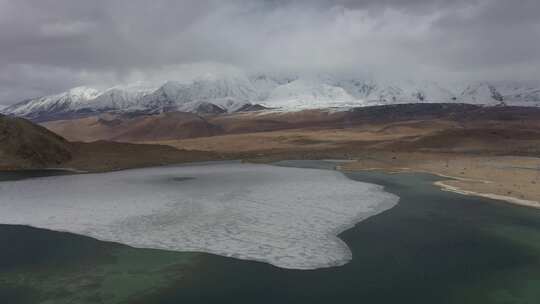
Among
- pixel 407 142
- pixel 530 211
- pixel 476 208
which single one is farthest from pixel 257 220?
pixel 407 142

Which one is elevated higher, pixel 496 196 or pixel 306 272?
pixel 496 196

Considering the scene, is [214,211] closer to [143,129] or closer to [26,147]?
[26,147]

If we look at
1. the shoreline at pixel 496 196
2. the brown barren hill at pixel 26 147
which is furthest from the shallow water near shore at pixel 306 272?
the brown barren hill at pixel 26 147

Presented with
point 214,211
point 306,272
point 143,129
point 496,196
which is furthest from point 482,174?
point 143,129

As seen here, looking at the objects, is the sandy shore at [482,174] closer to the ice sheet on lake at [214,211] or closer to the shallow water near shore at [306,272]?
the ice sheet on lake at [214,211]

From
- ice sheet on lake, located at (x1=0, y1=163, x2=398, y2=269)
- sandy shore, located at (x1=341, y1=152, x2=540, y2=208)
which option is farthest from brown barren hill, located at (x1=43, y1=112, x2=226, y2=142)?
ice sheet on lake, located at (x1=0, y1=163, x2=398, y2=269)

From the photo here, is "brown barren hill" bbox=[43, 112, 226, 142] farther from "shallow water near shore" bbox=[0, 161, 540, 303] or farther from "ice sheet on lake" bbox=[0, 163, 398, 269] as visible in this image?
"shallow water near shore" bbox=[0, 161, 540, 303]
